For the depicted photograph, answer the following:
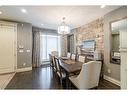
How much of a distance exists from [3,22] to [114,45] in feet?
15.4

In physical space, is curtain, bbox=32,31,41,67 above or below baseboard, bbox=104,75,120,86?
above

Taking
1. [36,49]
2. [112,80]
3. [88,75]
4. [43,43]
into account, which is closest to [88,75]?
[88,75]

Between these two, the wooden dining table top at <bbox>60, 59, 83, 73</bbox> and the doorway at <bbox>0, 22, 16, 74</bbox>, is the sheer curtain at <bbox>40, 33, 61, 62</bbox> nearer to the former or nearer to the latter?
the doorway at <bbox>0, 22, 16, 74</bbox>

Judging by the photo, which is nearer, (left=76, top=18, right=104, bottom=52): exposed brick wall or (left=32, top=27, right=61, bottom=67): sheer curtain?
(left=76, top=18, right=104, bottom=52): exposed brick wall

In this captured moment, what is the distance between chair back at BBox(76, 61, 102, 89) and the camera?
2371mm

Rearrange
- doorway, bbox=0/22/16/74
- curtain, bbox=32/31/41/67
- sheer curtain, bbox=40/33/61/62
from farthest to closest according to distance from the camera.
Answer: sheer curtain, bbox=40/33/61/62 < curtain, bbox=32/31/41/67 < doorway, bbox=0/22/16/74

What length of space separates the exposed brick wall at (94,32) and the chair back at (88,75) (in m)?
2.01

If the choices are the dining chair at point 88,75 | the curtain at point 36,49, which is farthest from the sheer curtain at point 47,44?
the dining chair at point 88,75

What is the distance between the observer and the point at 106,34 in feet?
13.2

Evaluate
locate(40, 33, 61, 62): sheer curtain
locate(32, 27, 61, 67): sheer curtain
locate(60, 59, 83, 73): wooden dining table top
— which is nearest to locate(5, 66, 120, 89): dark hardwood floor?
locate(60, 59, 83, 73): wooden dining table top

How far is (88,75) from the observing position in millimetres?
2449

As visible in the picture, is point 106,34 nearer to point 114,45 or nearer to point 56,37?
point 114,45

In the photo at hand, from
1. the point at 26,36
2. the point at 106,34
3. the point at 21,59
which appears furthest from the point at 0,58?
the point at 106,34

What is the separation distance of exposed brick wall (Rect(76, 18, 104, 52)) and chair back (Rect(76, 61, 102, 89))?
2.01 m
